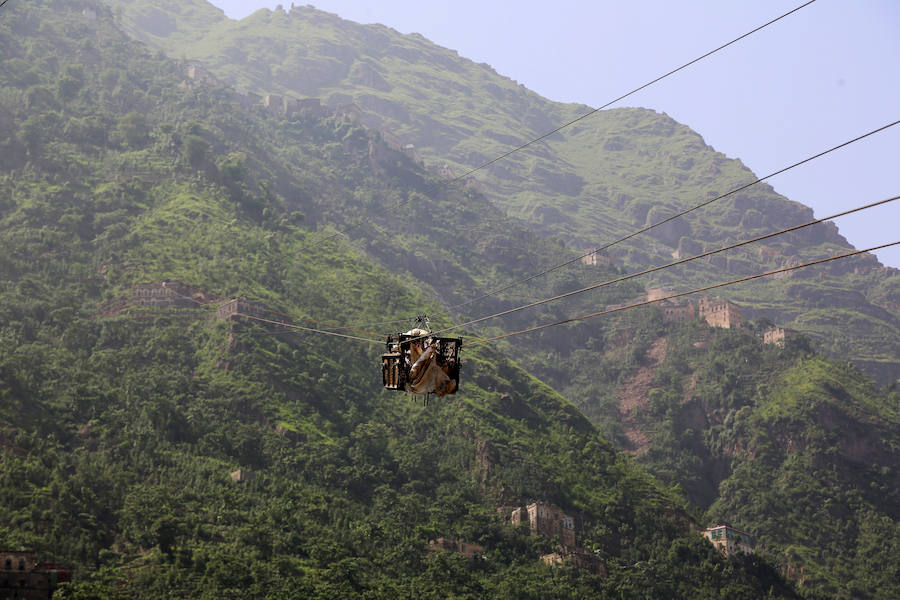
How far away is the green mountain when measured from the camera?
55906 mm

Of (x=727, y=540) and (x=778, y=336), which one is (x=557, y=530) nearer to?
(x=727, y=540)

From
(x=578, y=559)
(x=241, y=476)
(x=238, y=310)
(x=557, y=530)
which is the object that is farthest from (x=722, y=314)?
(x=241, y=476)

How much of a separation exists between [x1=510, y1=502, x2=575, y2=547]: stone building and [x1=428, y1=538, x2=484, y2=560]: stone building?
5470 mm

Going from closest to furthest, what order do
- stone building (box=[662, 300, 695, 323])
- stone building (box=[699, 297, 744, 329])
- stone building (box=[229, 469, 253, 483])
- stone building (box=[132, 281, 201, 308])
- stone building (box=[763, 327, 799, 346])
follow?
1. stone building (box=[229, 469, 253, 483])
2. stone building (box=[132, 281, 201, 308])
3. stone building (box=[763, 327, 799, 346])
4. stone building (box=[699, 297, 744, 329])
5. stone building (box=[662, 300, 695, 323])

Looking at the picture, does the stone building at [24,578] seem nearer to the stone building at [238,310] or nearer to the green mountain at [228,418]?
the green mountain at [228,418]

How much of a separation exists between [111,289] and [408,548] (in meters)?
34.4

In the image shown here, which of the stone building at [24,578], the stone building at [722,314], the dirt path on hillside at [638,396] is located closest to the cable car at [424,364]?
the stone building at [24,578]

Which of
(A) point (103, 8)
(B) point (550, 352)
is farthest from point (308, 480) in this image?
(A) point (103, 8)

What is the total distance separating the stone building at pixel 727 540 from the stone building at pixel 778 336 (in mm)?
38572

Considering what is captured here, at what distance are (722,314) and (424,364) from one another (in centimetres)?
10402

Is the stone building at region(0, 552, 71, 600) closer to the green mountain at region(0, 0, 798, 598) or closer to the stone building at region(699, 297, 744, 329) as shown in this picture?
the green mountain at region(0, 0, 798, 598)

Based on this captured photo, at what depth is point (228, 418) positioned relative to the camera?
71.1 metres

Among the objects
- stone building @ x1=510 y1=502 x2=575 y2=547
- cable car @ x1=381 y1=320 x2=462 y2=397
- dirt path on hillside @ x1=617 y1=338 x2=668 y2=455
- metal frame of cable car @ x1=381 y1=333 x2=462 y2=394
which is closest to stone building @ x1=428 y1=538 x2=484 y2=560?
stone building @ x1=510 y1=502 x2=575 y2=547

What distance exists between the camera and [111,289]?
82.6m
